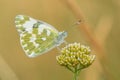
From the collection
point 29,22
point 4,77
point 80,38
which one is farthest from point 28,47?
point 80,38

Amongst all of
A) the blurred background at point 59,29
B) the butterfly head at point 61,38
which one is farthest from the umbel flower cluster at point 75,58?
the blurred background at point 59,29

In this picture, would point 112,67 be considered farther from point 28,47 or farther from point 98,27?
point 28,47

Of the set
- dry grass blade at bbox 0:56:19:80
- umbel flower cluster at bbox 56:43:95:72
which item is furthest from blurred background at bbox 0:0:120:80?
umbel flower cluster at bbox 56:43:95:72

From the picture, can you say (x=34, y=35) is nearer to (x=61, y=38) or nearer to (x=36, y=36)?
(x=36, y=36)

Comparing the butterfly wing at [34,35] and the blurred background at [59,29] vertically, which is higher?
the blurred background at [59,29]

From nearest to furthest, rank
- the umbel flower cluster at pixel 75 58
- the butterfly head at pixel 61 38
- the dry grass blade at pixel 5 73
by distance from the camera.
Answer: the umbel flower cluster at pixel 75 58, the butterfly head at pixel 61 38, the dry grass blade at pixel 5 73

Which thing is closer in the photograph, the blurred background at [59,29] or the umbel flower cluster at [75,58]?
the umbel flower cluster at [75,58]

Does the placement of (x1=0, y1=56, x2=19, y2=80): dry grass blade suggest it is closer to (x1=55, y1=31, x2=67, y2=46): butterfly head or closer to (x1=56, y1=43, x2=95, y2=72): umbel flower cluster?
(x1=55, y1=31, x2=67, y2=46): butterfly head

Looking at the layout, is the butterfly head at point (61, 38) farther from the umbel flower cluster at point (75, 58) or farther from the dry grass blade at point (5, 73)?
the dry grass blade at point (5, 73)
